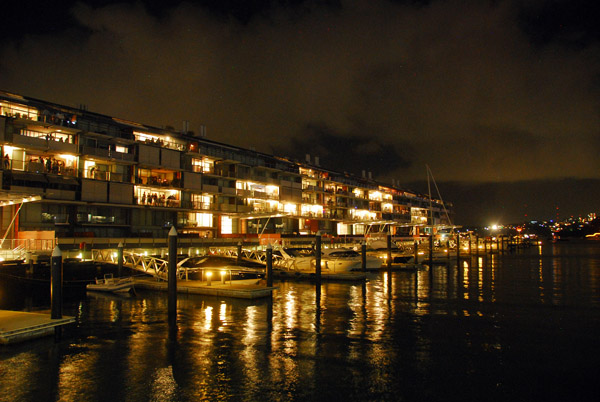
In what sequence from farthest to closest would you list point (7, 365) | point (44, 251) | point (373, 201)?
point (373, 201), point (44, 251), point (7, 365)

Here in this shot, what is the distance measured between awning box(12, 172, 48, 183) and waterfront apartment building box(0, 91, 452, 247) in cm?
9

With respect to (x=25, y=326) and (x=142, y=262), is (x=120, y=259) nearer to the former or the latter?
(x=142, y=262)

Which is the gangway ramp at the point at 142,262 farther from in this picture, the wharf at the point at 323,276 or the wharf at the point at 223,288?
the wharf at the point at 323,276

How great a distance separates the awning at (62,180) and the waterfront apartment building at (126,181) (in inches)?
3.9

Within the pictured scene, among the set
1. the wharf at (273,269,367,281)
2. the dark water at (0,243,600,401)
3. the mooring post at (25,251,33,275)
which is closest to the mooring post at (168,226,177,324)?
the dark water at (0,243,600,401)

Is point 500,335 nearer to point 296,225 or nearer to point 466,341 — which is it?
point 466,341

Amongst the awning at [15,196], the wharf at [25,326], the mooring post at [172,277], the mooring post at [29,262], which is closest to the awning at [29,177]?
the mooring post at [29,262]

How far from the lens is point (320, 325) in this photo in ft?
68.3

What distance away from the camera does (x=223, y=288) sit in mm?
28656

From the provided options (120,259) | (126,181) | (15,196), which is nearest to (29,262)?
(120,259)

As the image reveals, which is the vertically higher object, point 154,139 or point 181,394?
point 154,139

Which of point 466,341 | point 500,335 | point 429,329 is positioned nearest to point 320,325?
point 429,329

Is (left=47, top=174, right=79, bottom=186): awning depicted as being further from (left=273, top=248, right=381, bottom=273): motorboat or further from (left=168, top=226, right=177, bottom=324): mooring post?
(left=168, top=226, right=177, bottom=324): mooring post

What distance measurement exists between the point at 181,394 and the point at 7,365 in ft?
22.7
